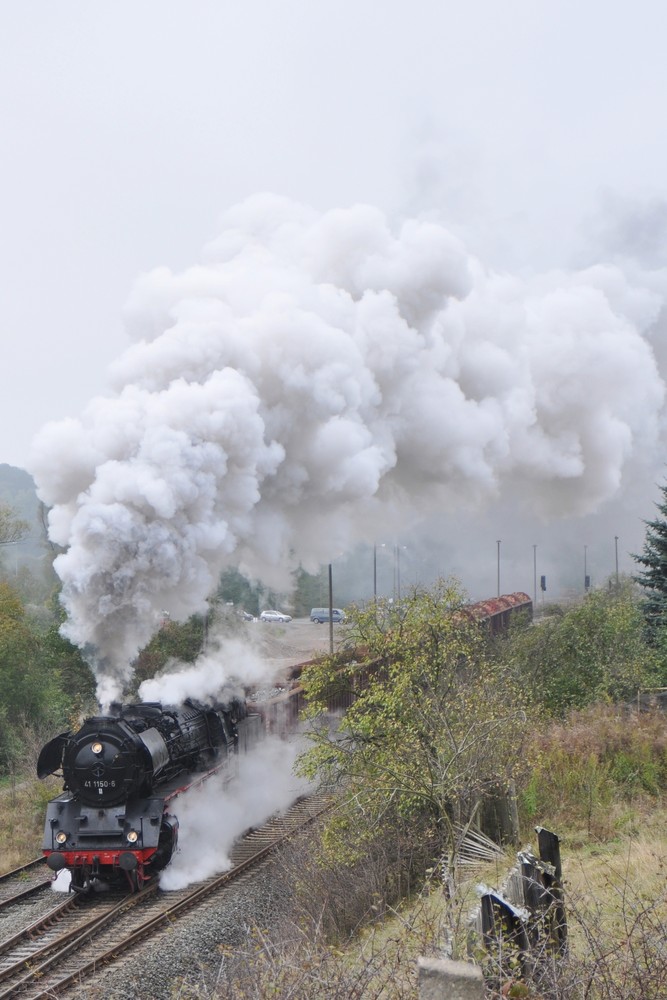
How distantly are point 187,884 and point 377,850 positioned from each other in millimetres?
3656

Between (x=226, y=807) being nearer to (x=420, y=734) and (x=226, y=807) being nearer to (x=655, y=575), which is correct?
(x=420, y=734)

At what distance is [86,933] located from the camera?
895cm

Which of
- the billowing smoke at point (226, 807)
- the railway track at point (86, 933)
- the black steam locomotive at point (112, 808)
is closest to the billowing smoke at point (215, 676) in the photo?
the billowing smoke at point (226, 807)

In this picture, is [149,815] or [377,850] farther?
[149,815]

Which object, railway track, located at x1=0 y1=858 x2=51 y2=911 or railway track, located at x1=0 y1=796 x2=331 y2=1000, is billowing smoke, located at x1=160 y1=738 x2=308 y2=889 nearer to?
railway track, located at x1=0 y1=796 x2=331 y2=1000

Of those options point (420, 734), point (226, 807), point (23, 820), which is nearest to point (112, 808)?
point (226, 807)

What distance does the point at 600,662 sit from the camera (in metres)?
16.3

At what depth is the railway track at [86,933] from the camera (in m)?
7.85

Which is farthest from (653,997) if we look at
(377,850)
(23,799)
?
(23,799)

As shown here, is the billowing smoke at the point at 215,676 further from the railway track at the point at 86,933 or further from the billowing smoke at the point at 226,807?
the railway track at the point at 86,933

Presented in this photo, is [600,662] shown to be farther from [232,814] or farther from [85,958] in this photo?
[85,958]

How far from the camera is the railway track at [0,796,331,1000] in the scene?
7.85 meters

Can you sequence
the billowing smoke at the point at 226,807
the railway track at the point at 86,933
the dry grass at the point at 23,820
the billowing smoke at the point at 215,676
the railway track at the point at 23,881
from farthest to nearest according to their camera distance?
the dry grass at the point at 23,820 < the billowing smoke at the point at 215,676 < the billowing smoke at the point at 226,807 < the railway track at the point at 23,881 < the railway track at the point at 86,933

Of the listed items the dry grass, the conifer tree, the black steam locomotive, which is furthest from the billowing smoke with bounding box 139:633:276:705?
the conifer tree
